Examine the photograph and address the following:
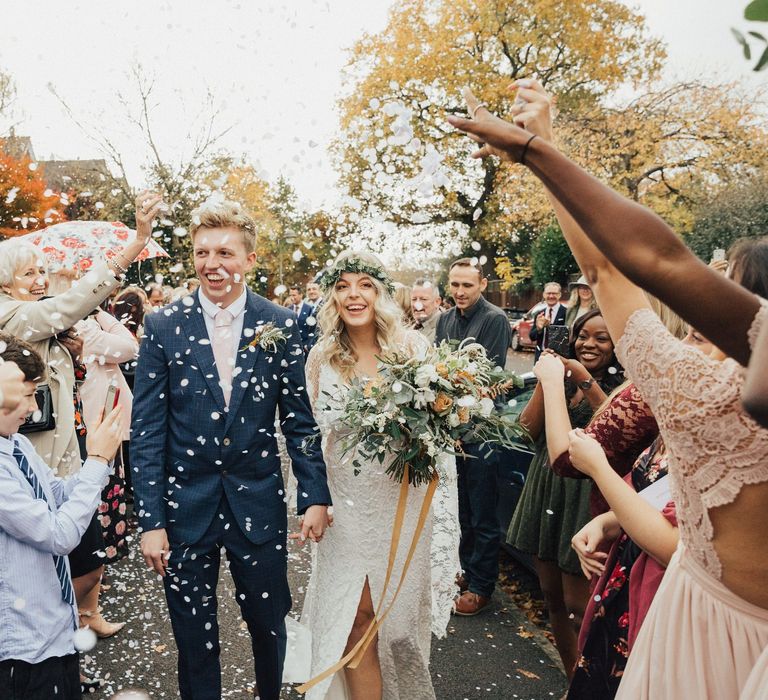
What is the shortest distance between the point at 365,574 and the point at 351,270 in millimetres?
1733

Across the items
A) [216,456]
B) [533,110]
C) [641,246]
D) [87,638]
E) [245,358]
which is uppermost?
[533,110]

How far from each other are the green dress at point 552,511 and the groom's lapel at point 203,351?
1900 millimetres

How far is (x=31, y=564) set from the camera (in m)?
2.50

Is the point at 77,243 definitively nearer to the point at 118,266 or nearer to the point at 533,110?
the point at 118,266

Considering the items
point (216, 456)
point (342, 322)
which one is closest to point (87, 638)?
point (216, 456)

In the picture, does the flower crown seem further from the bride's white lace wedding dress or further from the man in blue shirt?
the man in blue shirt

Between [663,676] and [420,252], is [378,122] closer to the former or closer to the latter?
[420,252]

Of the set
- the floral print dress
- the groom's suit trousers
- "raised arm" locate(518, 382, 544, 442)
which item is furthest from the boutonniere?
the floral print dress

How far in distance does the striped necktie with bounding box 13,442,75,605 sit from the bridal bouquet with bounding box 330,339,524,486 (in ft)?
4.44

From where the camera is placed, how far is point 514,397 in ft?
19.0

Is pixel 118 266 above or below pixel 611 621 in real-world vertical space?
above

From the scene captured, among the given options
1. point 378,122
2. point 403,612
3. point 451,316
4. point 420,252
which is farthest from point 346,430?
point 378,122

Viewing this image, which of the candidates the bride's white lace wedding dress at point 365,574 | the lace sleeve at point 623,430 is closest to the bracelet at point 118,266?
the bride's white lace wedding dress at point 365,574

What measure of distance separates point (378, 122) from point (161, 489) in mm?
7673
